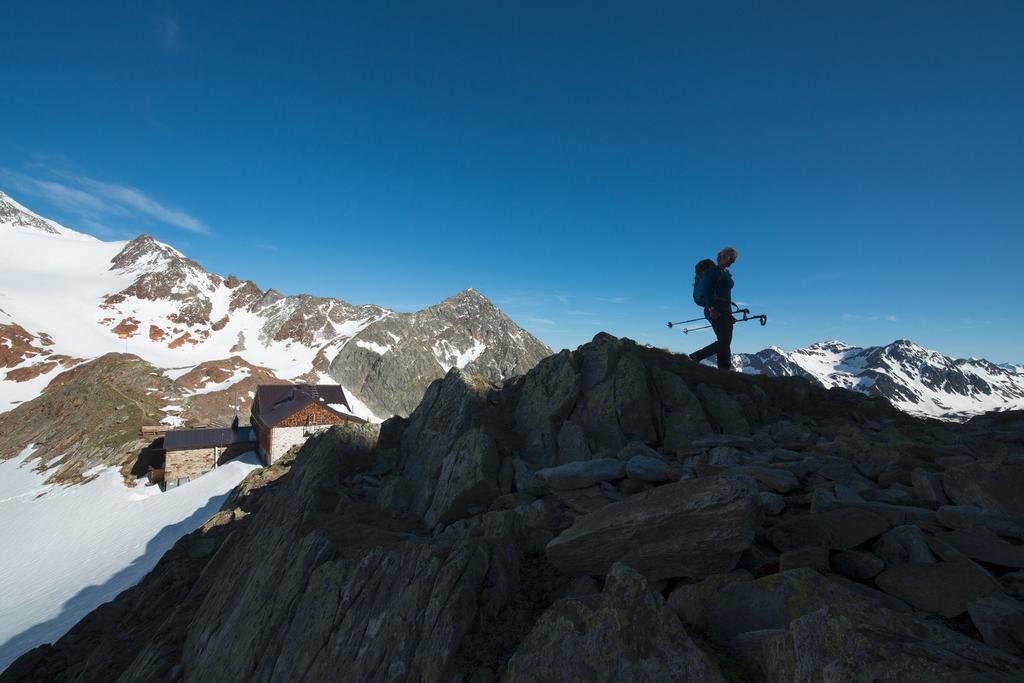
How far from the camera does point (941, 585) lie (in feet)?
15.9

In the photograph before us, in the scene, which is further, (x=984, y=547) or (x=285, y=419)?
(x=285, y=419)

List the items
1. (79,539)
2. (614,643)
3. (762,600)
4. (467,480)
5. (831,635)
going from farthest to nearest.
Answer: (79,539) < (467,480) < (762,600) < (614,643) < (831,635)

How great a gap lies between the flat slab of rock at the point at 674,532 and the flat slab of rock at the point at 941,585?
64.1 inches

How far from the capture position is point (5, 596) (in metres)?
36.0

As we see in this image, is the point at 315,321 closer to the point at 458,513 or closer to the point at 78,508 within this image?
the point at 78,508

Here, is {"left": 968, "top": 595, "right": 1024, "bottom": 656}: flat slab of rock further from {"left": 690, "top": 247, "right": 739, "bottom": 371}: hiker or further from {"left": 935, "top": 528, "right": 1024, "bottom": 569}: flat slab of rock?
{"left": 690, "top": 247, "right": 739, "bottom": 371}: hiker

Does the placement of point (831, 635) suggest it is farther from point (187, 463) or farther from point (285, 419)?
point (187, 463)

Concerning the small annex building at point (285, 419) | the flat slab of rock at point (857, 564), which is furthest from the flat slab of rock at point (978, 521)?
the small annex building at point (285, 419)

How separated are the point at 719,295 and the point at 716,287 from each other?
403mm

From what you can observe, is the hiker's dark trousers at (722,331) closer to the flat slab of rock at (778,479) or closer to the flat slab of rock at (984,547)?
the flat slab of rock at (778,479)

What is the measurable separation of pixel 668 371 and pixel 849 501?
9.58m

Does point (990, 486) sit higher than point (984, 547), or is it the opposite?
point (990, 486)

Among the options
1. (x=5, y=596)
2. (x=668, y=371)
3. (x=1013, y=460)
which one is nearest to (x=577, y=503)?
(x=1013, y=460)

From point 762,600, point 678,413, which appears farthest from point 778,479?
point 678,413
